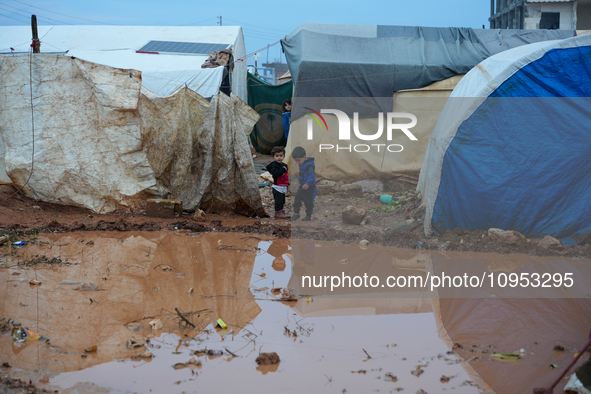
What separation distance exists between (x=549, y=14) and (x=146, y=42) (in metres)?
21.0

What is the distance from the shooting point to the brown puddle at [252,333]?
290 cm

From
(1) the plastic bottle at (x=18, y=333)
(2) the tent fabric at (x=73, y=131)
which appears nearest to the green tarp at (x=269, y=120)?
(2) the tent fabric at (x=73, y=131)

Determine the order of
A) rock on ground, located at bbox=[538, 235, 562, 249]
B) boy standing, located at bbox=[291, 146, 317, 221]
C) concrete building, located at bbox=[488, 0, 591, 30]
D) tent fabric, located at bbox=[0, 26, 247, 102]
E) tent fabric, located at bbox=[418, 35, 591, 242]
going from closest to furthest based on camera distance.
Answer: rock on ground, located at bbox=[538, 235, 562, 249] < tent fabric, located at bbox=[418, 35, 591, 242] < boy standing, located at bbox=[291, 146, 317, 221] < tent fabric, located at bbox=[0, 26, 247, 102] < concrete building, located at bbox=[488, 0, 591, 30]

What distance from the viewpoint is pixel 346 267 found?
5270mm

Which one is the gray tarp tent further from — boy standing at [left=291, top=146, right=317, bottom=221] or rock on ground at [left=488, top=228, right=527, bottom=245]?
rock on ground at [left=488, top=228, right=527, bottom=245]

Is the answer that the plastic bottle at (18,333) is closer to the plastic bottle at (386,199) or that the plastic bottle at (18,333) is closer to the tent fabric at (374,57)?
the plastic bottle at (386,199)

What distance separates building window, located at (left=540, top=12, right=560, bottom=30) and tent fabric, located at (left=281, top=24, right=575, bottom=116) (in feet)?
54.2

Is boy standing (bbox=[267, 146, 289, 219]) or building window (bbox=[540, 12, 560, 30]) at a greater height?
building window (bbox=[540, 12, 560, 30])

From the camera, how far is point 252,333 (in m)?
3.52

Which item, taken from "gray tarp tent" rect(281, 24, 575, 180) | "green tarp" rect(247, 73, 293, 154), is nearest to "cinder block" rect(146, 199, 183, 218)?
"gray tarp tent" rect(281, 24, 575, 180)

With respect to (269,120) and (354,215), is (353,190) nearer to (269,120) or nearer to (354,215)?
(354,215)

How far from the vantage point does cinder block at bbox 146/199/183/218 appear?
713 cm

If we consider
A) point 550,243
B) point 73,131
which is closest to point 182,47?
point 73,131

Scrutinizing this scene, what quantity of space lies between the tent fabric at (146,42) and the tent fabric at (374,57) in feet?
8.53
